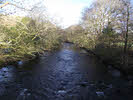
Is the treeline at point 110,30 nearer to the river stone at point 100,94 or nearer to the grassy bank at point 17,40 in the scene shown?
the river stone at point 100,94

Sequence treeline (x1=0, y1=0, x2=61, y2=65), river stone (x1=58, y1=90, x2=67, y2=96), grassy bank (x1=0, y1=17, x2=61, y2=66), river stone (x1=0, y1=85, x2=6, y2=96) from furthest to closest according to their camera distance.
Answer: grassy bank (x1=0, y1=17, x2=61, y2=66) < treeline (x1=0, y1=0, x2=61, y2=65) < river stone (x1=58, y1=90, x2=67, y2=96) < river stone (x1=0, y1=85, x2=6, y2=96)

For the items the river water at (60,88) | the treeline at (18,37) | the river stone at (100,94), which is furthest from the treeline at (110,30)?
the treeline at (18,37)

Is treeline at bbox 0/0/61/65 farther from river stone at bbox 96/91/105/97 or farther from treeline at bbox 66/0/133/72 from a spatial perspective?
treeline at bbox 66/0/133/72

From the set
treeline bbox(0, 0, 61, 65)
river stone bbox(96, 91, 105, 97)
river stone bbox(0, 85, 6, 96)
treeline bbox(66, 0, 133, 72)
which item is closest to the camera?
river stone bbox(0, 85, 6, 96)

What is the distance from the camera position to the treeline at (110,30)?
11.1 meters

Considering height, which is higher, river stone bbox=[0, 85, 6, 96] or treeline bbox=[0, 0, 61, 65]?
treeline bbox=[0, 0, 61, 65]

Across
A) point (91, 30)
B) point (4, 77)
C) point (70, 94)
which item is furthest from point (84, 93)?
point (91, 30)

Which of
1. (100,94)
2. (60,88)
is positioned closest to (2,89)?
(60,88)

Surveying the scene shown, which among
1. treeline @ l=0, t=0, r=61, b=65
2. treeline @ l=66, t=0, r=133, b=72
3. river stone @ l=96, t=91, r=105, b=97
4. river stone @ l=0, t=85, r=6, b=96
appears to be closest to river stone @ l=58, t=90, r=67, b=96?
river stone @ l=96, t=91, r=105, b=97

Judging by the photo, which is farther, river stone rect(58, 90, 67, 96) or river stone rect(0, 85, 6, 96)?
river stone rect(58, 90, 67, 96)

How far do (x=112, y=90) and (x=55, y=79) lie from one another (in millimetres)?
4067

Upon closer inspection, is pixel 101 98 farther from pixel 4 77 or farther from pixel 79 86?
pixel 4 77

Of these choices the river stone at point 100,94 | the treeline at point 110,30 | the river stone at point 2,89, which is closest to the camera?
the river stone at point 2,89

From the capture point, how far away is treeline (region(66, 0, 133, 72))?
11062mm
